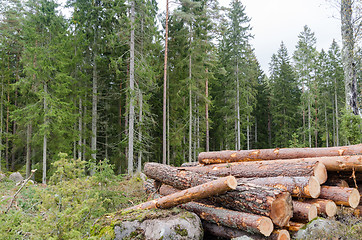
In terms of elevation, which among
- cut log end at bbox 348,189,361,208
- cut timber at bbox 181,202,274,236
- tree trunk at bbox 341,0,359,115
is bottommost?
cut timber at bbox 181,202,274,236

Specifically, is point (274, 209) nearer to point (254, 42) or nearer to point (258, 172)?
point (258, 172)

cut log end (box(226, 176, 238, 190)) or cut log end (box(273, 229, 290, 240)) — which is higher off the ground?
cut log end (box(226, 176, 238, 190))

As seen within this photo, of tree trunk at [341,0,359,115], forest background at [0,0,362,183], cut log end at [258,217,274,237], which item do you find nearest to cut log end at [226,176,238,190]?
cut log end at [258,217,274,237]

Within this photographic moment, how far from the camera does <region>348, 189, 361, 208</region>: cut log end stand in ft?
17.1

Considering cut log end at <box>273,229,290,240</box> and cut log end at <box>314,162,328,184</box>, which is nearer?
cut log end at <box>273,229,290,240</box>

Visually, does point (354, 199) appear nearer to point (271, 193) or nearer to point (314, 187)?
point (314, 187)

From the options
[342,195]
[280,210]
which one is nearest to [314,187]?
[342,195]

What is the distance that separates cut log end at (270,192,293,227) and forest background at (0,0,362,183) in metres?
8.33

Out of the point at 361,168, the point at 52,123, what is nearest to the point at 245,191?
the point at 361,168

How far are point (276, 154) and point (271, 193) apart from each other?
9.08ft

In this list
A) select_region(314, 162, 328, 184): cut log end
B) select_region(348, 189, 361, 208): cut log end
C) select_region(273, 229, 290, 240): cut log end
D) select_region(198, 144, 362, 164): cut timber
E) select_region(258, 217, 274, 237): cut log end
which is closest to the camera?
select_region(258, 217, 274, 237): cut log end

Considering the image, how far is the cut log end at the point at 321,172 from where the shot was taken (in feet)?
18.0

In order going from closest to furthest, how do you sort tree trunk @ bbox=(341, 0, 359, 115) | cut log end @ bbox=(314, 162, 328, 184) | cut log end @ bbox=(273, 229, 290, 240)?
cut log end @ bbox=(273, 229, 290, 240), cut log end @ bbox=(314, 162, 328, 184), tree trunk @ bbox=(341, 0, 359, 115)

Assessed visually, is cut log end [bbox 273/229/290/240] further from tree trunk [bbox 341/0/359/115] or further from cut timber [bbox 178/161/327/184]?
tree trunk [bbox 341/0/359/115]
